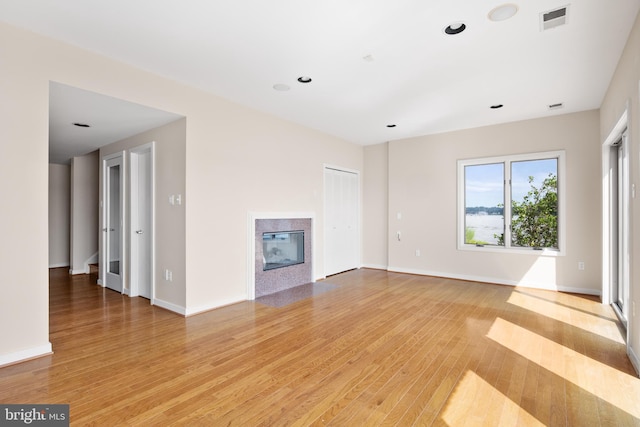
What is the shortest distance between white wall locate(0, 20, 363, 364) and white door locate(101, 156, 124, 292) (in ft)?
6.43

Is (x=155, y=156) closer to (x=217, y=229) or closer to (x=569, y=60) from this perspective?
(x=217, y=229)

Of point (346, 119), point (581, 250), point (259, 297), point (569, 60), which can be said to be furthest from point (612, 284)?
point (259, 297)

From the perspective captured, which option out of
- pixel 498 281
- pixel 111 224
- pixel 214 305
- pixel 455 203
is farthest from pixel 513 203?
pixel 111 224

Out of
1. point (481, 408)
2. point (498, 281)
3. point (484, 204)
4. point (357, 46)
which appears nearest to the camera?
point (481, 408)

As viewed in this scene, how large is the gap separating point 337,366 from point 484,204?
4.34 meters

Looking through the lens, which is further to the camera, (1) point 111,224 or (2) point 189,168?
(1) point 111,224

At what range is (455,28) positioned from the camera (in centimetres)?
266

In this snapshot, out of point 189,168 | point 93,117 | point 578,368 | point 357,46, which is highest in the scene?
point 357,46

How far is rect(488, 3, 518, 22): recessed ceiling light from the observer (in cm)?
239

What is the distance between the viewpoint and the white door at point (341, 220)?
6.17 m

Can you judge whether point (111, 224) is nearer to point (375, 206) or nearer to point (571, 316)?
point (375, 206)

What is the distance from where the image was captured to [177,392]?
2.18 m

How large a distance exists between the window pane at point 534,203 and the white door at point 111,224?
248 inches

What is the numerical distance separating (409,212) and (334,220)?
1480mm
